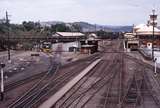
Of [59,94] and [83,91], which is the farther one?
[83,91]

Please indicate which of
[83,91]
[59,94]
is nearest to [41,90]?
[59,94]

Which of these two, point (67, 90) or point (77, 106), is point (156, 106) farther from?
point (67, 90)

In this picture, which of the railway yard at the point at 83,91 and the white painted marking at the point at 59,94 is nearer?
the white painted marking at the point at 59,94

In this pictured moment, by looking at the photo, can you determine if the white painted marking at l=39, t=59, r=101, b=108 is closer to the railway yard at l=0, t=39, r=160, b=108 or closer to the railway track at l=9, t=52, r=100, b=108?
the railway yard at l=0, t=39, r=160, b=108

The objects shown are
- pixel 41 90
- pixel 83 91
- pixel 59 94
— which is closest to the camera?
pixel 59 94

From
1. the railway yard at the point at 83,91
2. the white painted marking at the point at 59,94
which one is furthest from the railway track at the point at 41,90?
the white painted marking at the point at 59,94

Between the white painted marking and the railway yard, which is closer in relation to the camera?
the white painted marking

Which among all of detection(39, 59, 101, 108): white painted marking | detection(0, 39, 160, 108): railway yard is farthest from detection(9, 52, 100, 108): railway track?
detection(39, 59, 101, 108): white painted marking

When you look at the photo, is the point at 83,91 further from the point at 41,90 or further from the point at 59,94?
the point at 41,90

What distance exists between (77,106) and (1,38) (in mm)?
57084

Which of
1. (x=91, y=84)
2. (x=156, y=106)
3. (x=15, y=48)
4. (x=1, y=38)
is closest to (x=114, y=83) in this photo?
(x=91, y=84)

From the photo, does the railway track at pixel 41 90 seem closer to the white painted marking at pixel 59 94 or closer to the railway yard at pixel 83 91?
the railway yard at pixel 83 91

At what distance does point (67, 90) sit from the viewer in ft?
91.8

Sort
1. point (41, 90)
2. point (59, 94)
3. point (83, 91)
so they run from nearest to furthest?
point (59, 94) → point (83, 91) → point (41, 90)
